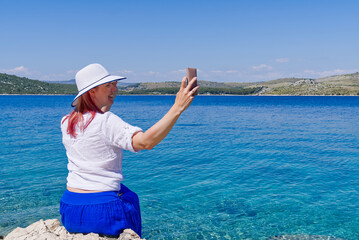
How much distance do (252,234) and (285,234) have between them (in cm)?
111

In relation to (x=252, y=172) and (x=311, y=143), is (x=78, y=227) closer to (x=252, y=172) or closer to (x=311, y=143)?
(x=252, y=172)

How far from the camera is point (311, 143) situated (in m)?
28.4

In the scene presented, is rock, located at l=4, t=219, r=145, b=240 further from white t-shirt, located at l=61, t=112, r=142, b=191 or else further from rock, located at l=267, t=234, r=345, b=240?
rock, located at l=267, t=234, r=345, b=240

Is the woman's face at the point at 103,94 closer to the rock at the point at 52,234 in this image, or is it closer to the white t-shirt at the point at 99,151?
the white t-shirt at the point at 99,151

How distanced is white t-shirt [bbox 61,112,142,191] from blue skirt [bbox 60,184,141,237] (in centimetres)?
11

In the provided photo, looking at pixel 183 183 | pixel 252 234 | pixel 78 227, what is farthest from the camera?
pixel 183 183

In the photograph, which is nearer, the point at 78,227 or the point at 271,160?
the point at 78,227

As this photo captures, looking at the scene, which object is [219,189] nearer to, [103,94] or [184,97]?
[103,94]

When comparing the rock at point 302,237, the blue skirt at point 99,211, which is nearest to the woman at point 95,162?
the blue skirt at point 99,211

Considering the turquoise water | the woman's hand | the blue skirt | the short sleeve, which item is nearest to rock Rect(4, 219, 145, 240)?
the blue skirt

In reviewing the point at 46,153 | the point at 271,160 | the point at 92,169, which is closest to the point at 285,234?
the point at 92,169

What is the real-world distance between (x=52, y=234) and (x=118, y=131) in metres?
2.42

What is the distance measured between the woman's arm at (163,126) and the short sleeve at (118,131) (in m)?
0.05

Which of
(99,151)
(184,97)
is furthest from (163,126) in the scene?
(99,151)
